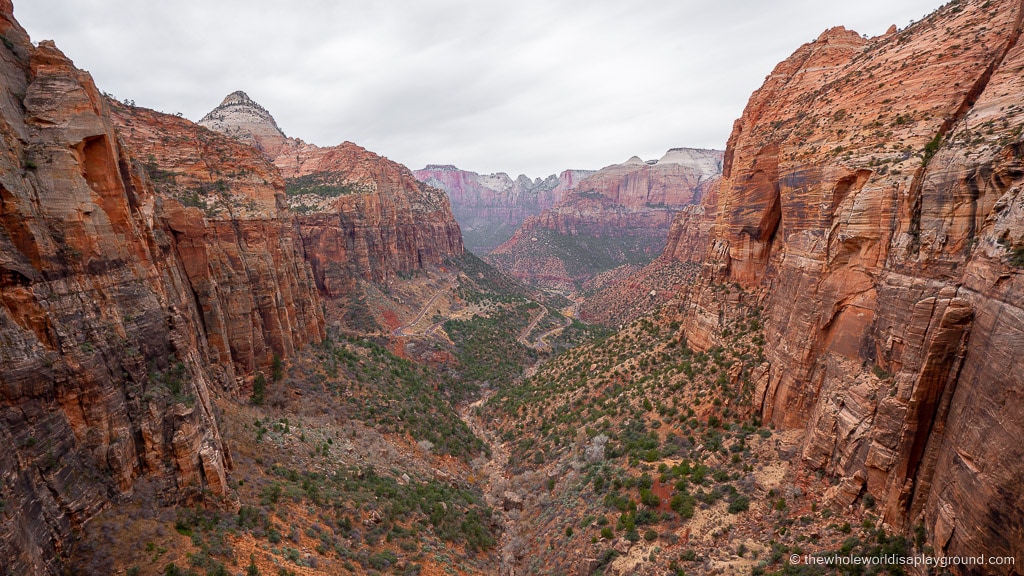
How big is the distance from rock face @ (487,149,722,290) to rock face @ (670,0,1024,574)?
118 metres

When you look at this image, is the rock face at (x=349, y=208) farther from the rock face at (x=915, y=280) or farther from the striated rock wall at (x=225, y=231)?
the rock face at (x=915, y=280)

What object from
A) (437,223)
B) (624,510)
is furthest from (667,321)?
(437,223)

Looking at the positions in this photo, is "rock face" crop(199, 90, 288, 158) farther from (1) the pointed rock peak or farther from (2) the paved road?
(2) the paved road

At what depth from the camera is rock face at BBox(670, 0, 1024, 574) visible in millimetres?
11492

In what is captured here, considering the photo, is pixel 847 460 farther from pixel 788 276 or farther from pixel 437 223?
pixel 437 223

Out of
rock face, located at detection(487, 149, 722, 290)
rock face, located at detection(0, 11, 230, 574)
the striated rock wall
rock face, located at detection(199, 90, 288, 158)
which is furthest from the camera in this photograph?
rock face, located at detection(487, 149, 722, 290)

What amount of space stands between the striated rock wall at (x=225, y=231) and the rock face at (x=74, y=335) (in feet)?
30.4

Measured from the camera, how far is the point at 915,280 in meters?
14.9

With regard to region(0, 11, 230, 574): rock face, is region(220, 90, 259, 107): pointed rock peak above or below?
above

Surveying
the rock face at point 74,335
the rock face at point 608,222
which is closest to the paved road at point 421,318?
the rock face at point 74,335

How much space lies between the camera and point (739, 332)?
1145 inches

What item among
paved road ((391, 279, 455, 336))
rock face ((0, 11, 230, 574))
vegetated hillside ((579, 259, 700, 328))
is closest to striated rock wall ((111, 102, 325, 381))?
rock face ((0, 11, 230, 574))

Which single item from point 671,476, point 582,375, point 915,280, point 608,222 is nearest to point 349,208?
point 582,375

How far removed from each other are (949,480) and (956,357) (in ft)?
12.7
